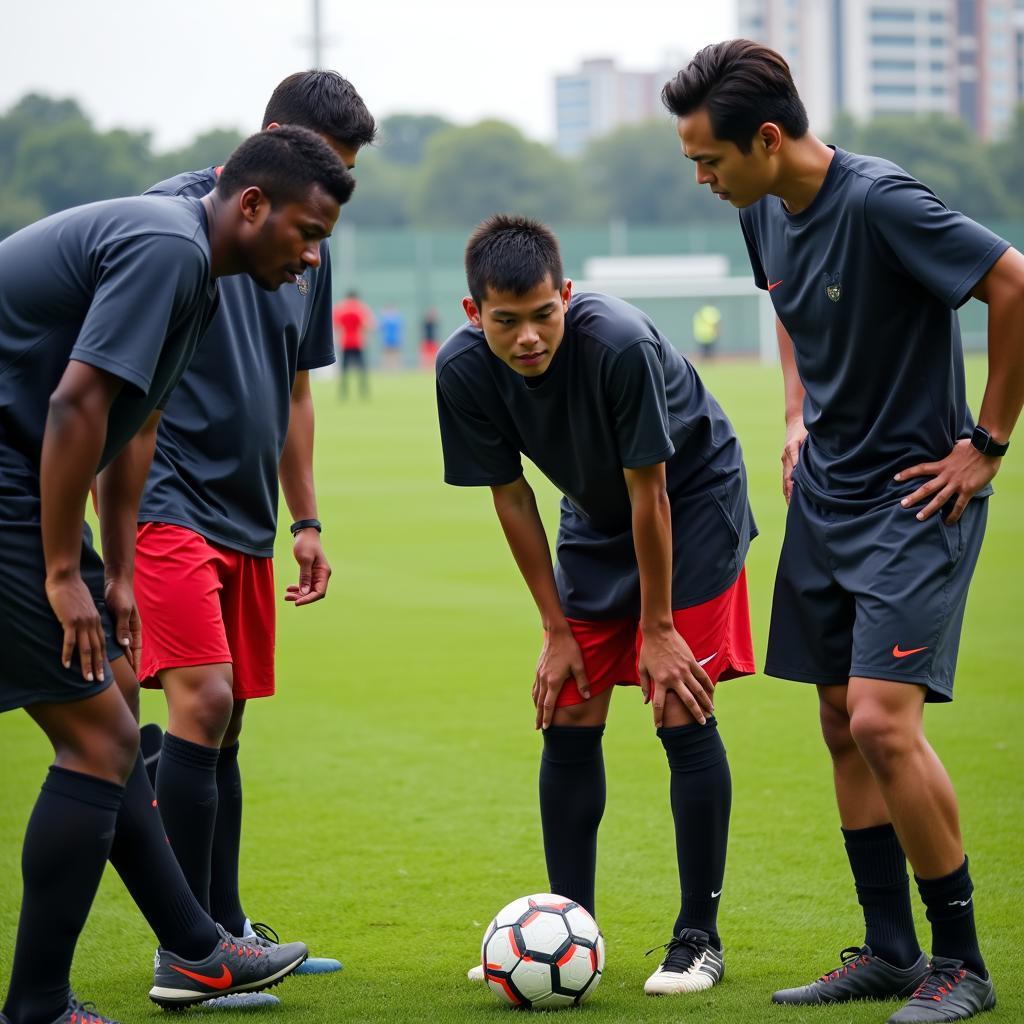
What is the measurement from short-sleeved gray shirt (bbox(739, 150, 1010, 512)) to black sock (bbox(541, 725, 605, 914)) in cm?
103

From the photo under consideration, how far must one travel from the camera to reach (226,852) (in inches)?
180

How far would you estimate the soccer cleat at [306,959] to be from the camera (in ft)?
14.6

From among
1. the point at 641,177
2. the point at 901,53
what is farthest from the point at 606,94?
the point at 641,177

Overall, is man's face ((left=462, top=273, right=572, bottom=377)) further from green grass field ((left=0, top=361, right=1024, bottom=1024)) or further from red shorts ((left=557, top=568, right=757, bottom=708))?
green grass field ((left=0, top=361, right=1024, bottom=1024))

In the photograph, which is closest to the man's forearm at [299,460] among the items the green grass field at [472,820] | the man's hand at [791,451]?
the green grass field at [472,820]

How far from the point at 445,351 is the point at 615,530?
2.42 ft

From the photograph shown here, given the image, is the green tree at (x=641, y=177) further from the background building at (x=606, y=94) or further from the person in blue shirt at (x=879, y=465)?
the person in blue shirt at (x=879, y=465)

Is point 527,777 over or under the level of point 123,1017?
under

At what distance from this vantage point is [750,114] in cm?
400

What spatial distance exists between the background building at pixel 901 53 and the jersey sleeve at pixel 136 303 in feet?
449

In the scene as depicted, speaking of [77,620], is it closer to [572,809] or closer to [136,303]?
[136,303]

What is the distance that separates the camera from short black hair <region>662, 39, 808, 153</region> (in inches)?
157

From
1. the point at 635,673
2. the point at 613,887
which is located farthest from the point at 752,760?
the point at 635,673

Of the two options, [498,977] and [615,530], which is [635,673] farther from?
[498,977]
